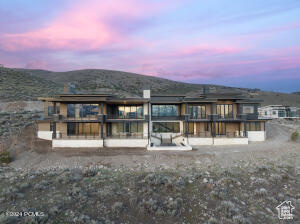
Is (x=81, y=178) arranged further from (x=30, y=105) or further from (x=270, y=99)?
(x=270, y=99)

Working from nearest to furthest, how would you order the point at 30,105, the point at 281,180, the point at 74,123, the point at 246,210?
the point at 246,210 < the point at 281,180 < the point at 74,123 < the point at 30,105

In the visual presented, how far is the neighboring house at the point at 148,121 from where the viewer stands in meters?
23.7

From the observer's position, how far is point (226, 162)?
17.8 metres

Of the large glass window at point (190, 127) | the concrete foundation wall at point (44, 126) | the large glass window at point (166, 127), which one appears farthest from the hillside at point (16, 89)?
the large glass window at point (190, 127)

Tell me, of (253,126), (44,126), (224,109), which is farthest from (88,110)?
(253,126)

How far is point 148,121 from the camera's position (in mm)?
25141

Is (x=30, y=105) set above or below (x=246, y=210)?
above

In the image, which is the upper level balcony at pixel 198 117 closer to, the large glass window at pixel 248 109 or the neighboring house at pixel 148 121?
the neighboring house at pixel 148 121

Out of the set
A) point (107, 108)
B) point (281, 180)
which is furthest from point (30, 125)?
point (281, 180)

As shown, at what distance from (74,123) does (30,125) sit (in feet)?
31.8

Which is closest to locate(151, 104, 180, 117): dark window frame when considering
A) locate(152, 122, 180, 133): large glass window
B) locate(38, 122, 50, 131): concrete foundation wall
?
locate(152, 122, 180, 133): large glass window

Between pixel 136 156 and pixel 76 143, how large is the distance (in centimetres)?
925

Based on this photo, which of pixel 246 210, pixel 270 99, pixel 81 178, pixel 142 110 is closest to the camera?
pixel 246 210

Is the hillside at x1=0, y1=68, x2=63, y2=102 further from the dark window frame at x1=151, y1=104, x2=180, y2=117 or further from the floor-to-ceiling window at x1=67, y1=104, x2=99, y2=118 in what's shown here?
the dark window frame at x1=151, y1=104, x2=180, y2=117
